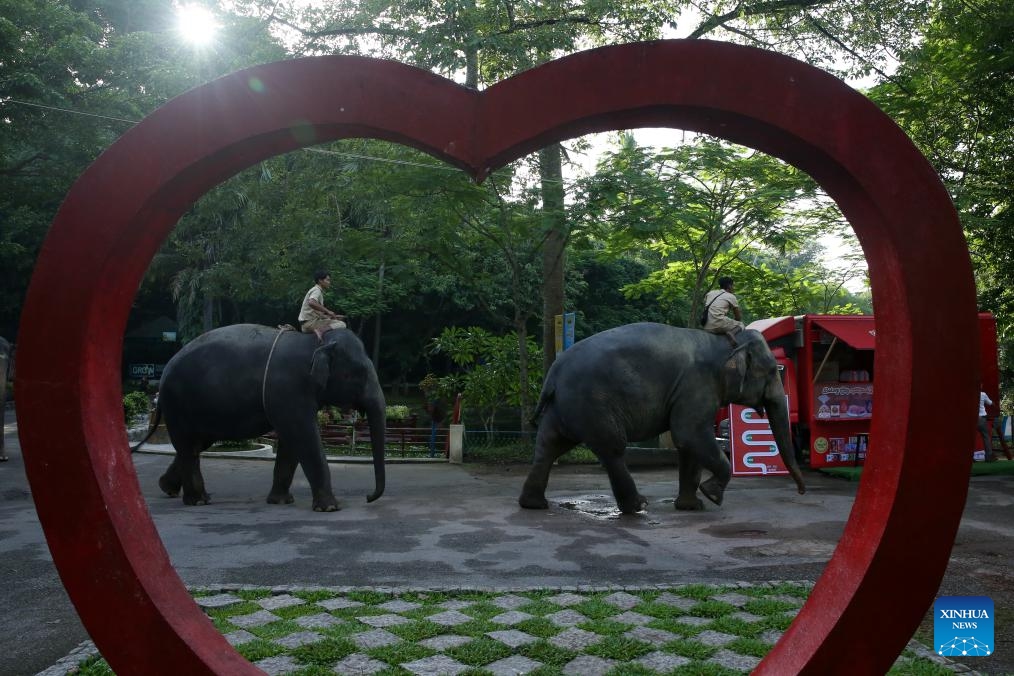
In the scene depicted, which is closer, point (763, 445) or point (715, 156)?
point (763, 445)

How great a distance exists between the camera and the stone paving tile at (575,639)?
193 inches

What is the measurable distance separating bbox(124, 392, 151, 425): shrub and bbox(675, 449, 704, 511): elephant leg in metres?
13.1

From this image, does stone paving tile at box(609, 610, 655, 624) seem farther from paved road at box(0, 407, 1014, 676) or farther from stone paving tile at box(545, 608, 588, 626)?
paved road at box(0, 407, 1014, 676)

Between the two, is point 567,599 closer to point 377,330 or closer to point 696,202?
point 696,202

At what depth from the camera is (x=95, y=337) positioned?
3.53m

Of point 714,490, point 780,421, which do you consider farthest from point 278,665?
→ point 780,421

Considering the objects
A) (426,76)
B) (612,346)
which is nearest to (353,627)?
(426,76)

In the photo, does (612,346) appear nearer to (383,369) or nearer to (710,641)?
(710,641)

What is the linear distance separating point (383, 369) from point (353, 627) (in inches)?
1055

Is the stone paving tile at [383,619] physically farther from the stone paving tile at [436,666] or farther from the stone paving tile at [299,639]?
the stone paving tile at [436,666]

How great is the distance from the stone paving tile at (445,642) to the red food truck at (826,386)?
9004 millimetres

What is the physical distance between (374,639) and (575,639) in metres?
1.18

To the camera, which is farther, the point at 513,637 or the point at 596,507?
the point at 596,507

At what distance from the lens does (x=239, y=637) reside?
5.01 m
